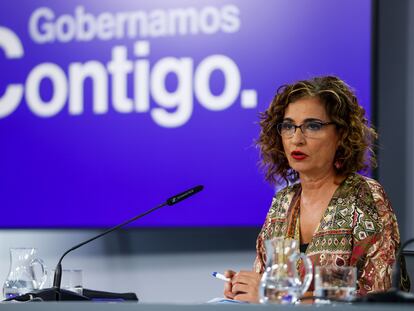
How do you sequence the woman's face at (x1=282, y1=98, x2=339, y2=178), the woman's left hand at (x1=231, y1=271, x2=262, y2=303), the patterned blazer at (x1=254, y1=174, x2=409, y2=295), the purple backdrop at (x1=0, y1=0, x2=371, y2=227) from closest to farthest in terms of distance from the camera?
the woman's left hand at (x1=231, y1=271, x2=262, y2=303), the patterned blazer at (x1=254, y1=174, x2=409, y2=295), the woman's face at (x1=282, y1=98, x2=339, y2=178), the purple backdrop at (x1=0, y1=0, x2=371, y2=227)

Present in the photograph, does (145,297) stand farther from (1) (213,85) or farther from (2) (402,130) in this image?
(2) (402,130)

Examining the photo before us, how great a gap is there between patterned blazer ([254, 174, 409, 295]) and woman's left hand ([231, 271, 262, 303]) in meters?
0.25

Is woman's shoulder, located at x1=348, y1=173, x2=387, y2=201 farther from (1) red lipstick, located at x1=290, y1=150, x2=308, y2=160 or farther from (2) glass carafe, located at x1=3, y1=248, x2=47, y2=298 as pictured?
(2) glass carafe, located at x1=3, y1=248, x2=47, y2=298

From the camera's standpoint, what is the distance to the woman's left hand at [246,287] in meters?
2.56

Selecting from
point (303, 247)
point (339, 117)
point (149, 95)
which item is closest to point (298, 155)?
point (339, 117)

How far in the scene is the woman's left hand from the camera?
2561 mm

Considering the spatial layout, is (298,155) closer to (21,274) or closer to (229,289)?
(229,289)

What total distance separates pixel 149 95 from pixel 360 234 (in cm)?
153

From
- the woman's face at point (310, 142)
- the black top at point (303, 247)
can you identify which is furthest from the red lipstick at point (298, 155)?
the black top at point (303, 247)

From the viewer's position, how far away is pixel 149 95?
4.02 meters

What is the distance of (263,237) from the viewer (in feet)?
10.0

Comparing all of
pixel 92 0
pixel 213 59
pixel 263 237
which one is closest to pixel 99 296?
pixel 263 237

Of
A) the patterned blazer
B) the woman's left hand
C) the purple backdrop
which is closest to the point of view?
the woman's left hand

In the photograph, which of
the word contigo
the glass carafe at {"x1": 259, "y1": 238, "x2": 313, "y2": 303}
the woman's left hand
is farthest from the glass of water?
the word contigo
